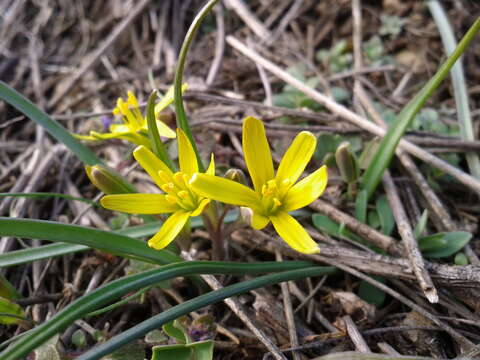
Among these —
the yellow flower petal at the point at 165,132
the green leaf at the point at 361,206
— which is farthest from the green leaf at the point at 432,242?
the yellow flower petal at the point at 165,132

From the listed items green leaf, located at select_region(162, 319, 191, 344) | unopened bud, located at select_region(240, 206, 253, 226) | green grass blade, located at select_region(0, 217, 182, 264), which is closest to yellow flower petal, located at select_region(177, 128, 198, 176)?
unopened bud, located at select_region(240, 206, 253, 226)

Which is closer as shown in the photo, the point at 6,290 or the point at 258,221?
the point at 258,221

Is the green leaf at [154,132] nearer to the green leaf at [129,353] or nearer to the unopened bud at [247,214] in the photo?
the unopened bud at [247,214]

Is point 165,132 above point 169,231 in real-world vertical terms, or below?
above

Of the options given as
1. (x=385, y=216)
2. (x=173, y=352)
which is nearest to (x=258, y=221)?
(x=173, y=352)

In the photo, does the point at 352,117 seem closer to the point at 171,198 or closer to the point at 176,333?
the point at 171,198

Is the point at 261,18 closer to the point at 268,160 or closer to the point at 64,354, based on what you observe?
the point at 268,160

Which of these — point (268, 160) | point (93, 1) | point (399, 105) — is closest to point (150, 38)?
point (93, 1)
